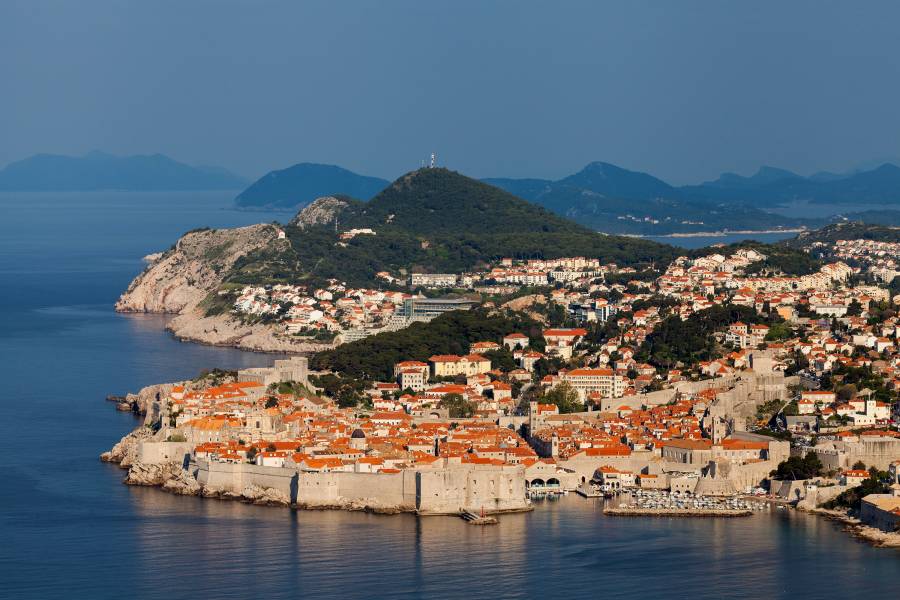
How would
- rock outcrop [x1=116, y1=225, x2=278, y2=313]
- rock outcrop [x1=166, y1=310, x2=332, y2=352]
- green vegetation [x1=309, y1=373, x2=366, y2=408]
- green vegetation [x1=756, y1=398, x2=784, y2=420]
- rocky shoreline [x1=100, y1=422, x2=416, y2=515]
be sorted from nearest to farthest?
rocky shoreline [x1=100, y1=422, x2=416, y2=515], green vegetation [x1=756, y1=398, x2=784, y2=420], green vegetation [x1=309, y1=373, x2=366, y2=408], rock outcrop [x1=166, y1=310, x2=332, y2=352], rock outcrop [x1=116, y1=225, x2=278, y2=313]

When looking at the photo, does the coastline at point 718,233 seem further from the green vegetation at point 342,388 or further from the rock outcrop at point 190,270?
the green vegetation at point 342,388

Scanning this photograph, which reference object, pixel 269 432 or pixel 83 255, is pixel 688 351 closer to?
pixel 269 432

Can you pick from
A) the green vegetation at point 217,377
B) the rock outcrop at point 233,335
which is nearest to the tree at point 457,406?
the green vegetation at point 217,377

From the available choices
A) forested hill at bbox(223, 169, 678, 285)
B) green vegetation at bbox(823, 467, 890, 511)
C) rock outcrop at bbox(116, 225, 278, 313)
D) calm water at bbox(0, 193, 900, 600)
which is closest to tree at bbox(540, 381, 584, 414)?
calm water at bbox(0, 193, 900, 600)

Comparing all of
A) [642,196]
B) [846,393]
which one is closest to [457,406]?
[846,393]

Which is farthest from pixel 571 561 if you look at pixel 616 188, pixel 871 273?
pixel 616 188

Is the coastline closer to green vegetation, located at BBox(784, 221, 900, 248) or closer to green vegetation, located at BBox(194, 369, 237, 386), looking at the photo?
green vegetation, located at BBox(784, 221, 900, 248)
